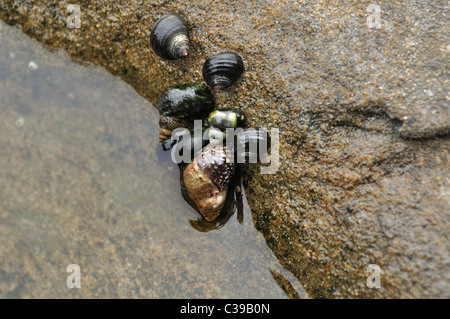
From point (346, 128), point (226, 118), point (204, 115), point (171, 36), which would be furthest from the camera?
point (204, 115)

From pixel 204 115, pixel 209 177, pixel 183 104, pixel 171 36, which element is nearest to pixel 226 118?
pixel 204 115

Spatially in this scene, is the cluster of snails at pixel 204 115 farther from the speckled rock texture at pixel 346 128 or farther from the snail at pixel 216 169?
the speckled rock texture at pixel 346 128

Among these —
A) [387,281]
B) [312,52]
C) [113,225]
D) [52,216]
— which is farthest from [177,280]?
[312,52]

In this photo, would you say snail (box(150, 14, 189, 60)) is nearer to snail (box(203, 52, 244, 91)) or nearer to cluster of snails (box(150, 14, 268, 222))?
cluster of snails (box(150, 14, 268, 222))

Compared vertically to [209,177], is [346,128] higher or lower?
higher

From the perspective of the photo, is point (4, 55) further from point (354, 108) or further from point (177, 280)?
point (354, 108)

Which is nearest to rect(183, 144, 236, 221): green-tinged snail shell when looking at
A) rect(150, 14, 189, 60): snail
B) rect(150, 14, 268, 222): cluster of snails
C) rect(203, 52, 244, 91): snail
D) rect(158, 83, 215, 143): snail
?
rect(150, 14, 268, 222): cluster of snails

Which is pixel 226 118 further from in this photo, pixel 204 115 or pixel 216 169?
pixel 216 169

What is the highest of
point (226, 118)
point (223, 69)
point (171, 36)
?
point (171, 36)
